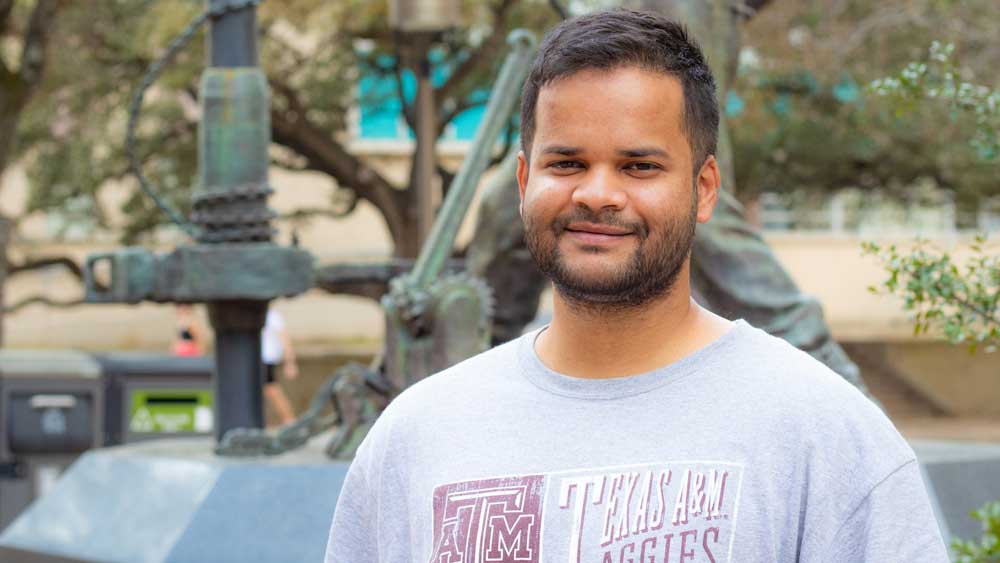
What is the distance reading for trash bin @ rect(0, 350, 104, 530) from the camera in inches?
424

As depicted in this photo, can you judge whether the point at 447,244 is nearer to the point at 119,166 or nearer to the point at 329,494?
the point at 329,494

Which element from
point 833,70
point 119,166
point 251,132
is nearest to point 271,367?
point 119,166

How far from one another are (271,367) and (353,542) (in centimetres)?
1293

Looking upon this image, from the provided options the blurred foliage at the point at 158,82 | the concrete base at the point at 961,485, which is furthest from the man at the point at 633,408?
the blurred foliage at the point at 158,82

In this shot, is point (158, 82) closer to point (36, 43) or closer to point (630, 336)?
point (36, 43)

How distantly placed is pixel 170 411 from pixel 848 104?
12107mm

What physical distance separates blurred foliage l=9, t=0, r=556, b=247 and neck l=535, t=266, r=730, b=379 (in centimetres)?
1597

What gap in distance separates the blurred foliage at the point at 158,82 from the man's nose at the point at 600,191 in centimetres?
1600

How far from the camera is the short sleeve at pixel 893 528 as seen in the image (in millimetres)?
1723

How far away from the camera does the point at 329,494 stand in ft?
18.6

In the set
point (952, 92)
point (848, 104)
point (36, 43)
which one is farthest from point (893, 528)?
point (848, 104)

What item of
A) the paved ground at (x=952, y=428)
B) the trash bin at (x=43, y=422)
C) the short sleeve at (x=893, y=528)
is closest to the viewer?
the short sleeve at (x=893, y=528)

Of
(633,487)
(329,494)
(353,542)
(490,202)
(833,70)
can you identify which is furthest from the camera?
(833,70)

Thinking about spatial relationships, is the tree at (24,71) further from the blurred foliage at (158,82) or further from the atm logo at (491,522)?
the atm logo at (491,522)
